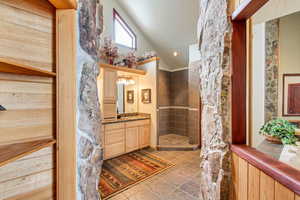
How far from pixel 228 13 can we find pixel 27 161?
1.92m

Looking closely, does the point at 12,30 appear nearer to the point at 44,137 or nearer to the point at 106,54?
the point at 44,137

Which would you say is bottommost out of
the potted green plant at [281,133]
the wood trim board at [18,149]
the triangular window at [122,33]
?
the potted green plant at [281,133]

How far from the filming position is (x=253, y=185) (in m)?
0.94

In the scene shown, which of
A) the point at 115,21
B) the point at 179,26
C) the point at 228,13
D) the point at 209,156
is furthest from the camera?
the point at 115,21

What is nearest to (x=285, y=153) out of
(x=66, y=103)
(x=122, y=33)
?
(x=66, y=103)

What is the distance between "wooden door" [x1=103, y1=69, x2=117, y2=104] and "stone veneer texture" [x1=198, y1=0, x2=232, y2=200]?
2191 mm

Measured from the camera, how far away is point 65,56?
87 cm

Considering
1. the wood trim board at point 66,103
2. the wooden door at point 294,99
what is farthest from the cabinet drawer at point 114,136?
the wooden door at point 294,99

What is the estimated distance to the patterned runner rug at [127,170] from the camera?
6.50 ft

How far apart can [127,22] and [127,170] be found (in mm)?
4309

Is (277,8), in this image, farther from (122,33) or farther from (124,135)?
(122,33)

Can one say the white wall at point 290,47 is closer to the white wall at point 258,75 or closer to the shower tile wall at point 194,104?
the white wall at point 258,75

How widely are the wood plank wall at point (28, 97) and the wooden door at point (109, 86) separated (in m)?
2.04

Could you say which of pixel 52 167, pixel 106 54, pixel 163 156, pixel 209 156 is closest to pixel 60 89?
pixel 52 167
